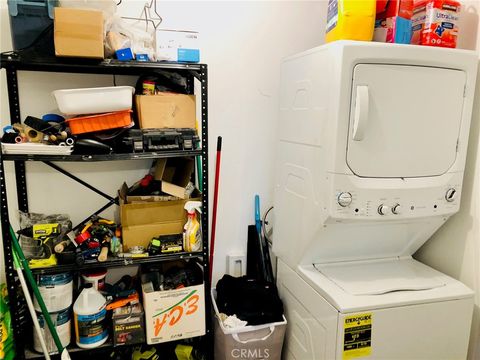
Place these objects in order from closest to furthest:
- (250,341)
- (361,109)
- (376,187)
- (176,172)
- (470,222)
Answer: (361,109)
(376,187)
(470,222)
(250,341)
(176,172)

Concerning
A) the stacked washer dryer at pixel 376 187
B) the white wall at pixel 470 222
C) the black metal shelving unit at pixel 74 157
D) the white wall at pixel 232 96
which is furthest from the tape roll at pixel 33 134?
the white wall at pixel 470 222

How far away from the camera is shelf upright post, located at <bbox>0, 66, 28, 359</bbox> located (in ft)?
4.94

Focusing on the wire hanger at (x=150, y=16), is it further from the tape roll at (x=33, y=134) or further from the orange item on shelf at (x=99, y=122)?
the tape roll at (x=33, y=134)

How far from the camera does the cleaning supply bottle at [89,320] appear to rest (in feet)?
5.53

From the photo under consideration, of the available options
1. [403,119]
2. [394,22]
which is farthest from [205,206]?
[394,22]

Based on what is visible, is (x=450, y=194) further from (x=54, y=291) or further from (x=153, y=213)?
(x=54, y=291)

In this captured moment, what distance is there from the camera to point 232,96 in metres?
2.12

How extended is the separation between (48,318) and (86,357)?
51 cm

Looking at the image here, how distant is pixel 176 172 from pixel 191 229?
15.0 inches

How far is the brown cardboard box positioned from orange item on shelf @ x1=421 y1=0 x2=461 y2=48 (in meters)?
1.33

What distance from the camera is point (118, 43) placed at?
5.11 ft

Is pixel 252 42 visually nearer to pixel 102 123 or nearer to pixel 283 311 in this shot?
pixel 102 123

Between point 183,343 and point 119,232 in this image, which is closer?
point 119,232

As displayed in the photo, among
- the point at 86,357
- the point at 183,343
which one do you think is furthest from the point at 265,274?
the point at 86,357
